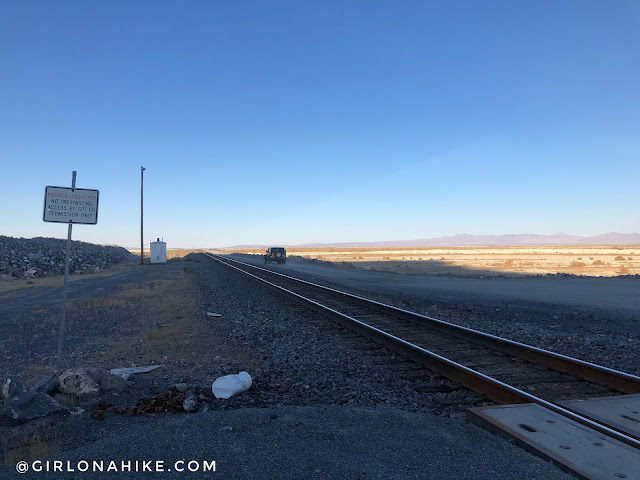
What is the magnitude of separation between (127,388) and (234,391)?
1.90 m

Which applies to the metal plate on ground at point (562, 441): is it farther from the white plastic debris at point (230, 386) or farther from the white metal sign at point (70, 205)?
the white metal sign at point (70, 205)

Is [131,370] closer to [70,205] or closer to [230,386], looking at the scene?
[230,386]

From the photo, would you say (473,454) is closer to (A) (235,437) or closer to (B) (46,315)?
(A) (235,437)

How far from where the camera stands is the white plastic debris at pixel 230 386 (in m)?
5.93

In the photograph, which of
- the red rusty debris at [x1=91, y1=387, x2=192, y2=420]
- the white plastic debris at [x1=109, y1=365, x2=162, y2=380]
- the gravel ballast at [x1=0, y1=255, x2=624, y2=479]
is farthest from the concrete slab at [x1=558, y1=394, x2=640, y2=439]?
the white plastic debris at [x1=109, y1=365, x2=162, y2=380]

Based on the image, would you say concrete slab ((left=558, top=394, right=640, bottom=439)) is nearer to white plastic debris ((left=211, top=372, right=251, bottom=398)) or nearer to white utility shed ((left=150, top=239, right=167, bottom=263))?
white plastic debris ((left=211, top=372, right=251, bottom=398))

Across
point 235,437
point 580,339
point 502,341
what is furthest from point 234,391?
point 580,339

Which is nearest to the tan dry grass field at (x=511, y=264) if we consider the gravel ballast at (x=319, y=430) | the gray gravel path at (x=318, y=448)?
the gravel ballast at (x=319, y=430)

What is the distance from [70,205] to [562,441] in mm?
7680

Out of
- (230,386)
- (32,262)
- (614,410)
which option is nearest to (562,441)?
(614,410)

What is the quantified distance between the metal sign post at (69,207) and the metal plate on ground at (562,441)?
6.62 metres

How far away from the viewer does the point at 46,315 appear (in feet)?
49.0

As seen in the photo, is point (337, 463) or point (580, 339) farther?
point (580, 339)

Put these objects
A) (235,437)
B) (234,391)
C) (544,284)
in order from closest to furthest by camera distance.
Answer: (235,437), (234,391), (544,284)
